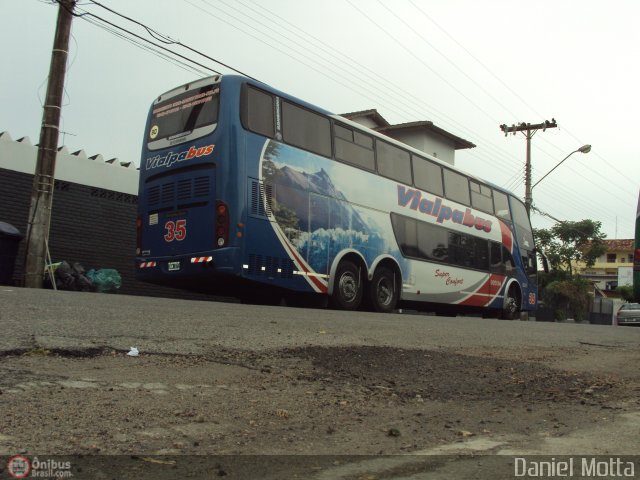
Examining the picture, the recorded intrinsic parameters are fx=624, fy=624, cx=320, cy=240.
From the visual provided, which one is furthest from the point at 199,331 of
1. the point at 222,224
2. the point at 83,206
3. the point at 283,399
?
the point at 83,206

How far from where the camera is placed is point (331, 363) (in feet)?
16.4

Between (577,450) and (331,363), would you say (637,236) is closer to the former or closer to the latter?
(331,363)

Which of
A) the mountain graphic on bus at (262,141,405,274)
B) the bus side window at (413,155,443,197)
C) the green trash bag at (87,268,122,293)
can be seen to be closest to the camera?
the mountain graphic on bus at (262,141,405,274)

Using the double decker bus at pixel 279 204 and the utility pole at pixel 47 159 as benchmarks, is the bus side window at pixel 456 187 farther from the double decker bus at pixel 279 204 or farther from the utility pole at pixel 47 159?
the utility pole at pixel 47 159

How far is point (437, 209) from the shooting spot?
15.0 meters

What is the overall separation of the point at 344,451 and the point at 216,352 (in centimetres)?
223

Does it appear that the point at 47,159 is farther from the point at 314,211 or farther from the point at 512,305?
the point at 512,305

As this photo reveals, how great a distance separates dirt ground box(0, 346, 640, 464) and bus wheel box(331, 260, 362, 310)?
6.43m

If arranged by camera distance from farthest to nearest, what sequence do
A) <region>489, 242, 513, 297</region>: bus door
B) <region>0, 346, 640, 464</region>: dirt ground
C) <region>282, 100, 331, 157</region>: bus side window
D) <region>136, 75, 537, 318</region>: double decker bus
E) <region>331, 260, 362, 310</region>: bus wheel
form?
<region>489, 242, 513, 297</region>: bus door, <region>331, 260, 362, 310</region>: bus wheel, <region>282, 100, 331, 157</region>: bus side window, <region>136, 75, 537, 318</region>: double decker bus, <region>0, 346, 640, 464</region>: dirt ground

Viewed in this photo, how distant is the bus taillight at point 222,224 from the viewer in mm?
10164

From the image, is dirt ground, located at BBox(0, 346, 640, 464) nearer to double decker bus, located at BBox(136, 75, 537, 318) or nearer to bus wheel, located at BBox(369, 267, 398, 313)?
→ double decker bus, located at BBox(136, 75, 537, 318)

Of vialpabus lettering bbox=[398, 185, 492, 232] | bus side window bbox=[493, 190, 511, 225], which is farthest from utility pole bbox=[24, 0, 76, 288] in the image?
bus side window bbox=[493, 190, 511, 225]

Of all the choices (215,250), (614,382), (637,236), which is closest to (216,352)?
(614,382)

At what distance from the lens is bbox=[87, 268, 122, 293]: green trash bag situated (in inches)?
606
